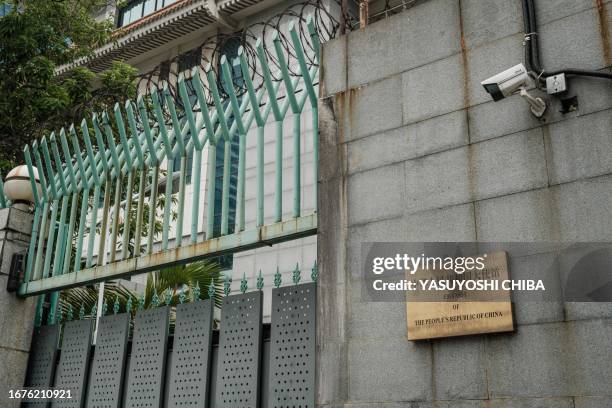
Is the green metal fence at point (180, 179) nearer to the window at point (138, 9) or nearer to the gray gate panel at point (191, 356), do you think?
the gray gate panel at point (191, 356)

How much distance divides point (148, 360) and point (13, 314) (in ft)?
7.28

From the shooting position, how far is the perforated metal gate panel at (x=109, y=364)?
7.34 m

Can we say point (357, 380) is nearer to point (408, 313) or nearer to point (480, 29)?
point (408, 313)

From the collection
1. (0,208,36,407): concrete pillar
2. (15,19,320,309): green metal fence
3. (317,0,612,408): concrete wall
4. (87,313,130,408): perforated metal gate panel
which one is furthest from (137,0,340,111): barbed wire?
(87,313,130,408): perforated metal gate panel

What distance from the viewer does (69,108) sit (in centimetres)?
1349

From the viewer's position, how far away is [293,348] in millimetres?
6191

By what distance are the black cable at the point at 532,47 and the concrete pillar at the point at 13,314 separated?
644 cm

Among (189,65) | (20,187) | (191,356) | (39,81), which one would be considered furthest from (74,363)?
(189,65)

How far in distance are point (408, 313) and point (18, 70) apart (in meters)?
10.3

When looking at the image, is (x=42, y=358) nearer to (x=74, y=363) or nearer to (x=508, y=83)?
(x=74, y=363)

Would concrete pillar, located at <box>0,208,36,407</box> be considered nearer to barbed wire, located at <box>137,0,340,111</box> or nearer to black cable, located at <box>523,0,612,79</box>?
→ barbed wire, located at <box>137,0,340,111</box>

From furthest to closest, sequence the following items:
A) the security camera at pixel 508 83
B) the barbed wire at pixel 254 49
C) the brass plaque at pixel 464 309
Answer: the barbed wire at pixel 254 49
the security camera at pixel 508 83
the brass plaque at pixel 464 309

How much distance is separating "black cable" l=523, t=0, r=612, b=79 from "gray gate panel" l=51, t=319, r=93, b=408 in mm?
5508

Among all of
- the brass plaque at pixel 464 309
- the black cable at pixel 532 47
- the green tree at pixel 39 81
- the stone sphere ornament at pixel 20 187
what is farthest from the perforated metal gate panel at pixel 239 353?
the green tree at pixel 39 81
